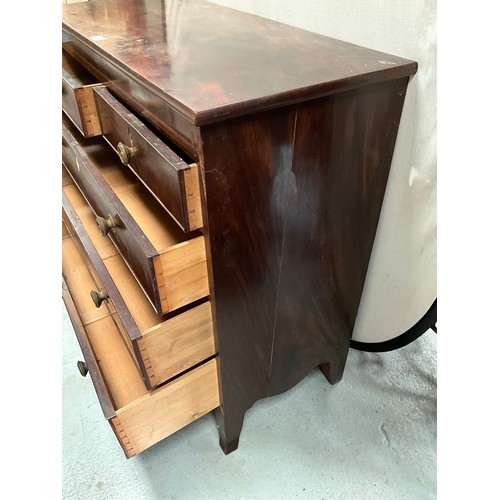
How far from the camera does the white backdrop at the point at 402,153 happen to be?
63cm

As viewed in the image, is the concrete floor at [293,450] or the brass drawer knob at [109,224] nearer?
the brass drawer knob at [109,224]

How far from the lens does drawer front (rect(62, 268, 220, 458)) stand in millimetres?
729

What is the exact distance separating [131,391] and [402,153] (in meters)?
0.67

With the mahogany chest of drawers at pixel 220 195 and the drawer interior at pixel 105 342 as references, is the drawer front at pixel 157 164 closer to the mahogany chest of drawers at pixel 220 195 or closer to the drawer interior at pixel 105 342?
the mahogany chest of drawers at pixel 220 195

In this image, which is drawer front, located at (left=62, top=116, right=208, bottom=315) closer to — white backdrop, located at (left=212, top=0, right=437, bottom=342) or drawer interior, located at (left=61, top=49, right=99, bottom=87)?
drawer interior, located at (left=61, top=49, right=99, bottom=87)

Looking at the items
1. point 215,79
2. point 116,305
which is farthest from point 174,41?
point 116,305

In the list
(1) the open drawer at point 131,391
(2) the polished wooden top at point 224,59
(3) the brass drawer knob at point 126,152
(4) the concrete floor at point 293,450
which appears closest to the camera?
(2) the polished wooden top at point 224,59

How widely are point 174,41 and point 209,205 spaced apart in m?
0.34

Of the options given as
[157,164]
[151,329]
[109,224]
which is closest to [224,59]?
[157,164]

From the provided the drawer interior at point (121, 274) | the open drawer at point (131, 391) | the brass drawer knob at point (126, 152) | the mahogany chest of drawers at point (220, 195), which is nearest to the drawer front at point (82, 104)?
the mahogany chest of drawers at point (220, 195)

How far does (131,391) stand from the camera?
2.68ft

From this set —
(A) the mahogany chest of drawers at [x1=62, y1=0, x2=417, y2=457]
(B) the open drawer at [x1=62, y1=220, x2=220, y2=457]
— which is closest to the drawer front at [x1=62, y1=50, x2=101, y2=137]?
(A) the mahogany chest of drawers at [x1=62, y1=0, x2=417, y2=457]

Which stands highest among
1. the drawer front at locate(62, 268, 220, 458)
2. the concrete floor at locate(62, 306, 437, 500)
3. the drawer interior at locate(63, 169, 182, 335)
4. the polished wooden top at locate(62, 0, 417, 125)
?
the polished wooden top at locate(62, 0, 417, 125)
